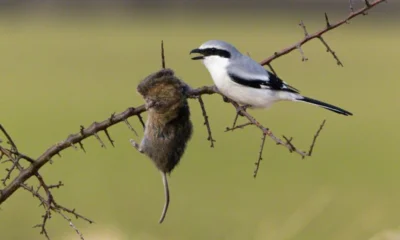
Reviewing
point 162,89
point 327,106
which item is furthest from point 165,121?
point 327,106

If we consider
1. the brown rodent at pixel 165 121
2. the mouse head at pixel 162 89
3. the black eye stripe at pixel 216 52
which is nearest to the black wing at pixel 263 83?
the black eye stripe at pixel 216 52

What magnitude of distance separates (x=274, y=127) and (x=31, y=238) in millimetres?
7217

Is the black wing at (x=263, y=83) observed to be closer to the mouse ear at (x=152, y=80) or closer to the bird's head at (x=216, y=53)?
the bird's head at (x=216, y=53)

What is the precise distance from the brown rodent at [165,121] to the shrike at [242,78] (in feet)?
2.00

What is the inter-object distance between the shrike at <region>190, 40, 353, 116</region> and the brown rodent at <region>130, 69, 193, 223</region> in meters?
0.61

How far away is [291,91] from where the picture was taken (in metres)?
3.41

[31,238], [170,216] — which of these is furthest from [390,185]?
[31,238]

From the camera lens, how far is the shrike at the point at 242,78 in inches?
128

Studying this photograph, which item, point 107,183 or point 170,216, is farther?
point 107,183

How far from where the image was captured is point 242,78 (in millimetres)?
3299

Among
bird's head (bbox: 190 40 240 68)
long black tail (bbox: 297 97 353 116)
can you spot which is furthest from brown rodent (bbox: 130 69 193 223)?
bird's head (bbox: 190 40 240 68)

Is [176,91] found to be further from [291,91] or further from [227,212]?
[227,212]

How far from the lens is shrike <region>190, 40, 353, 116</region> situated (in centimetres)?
326

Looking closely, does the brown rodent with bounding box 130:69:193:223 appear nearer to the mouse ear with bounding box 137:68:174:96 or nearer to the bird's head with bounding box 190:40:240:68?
the mouse ear with bounding box 137:68:174:96
